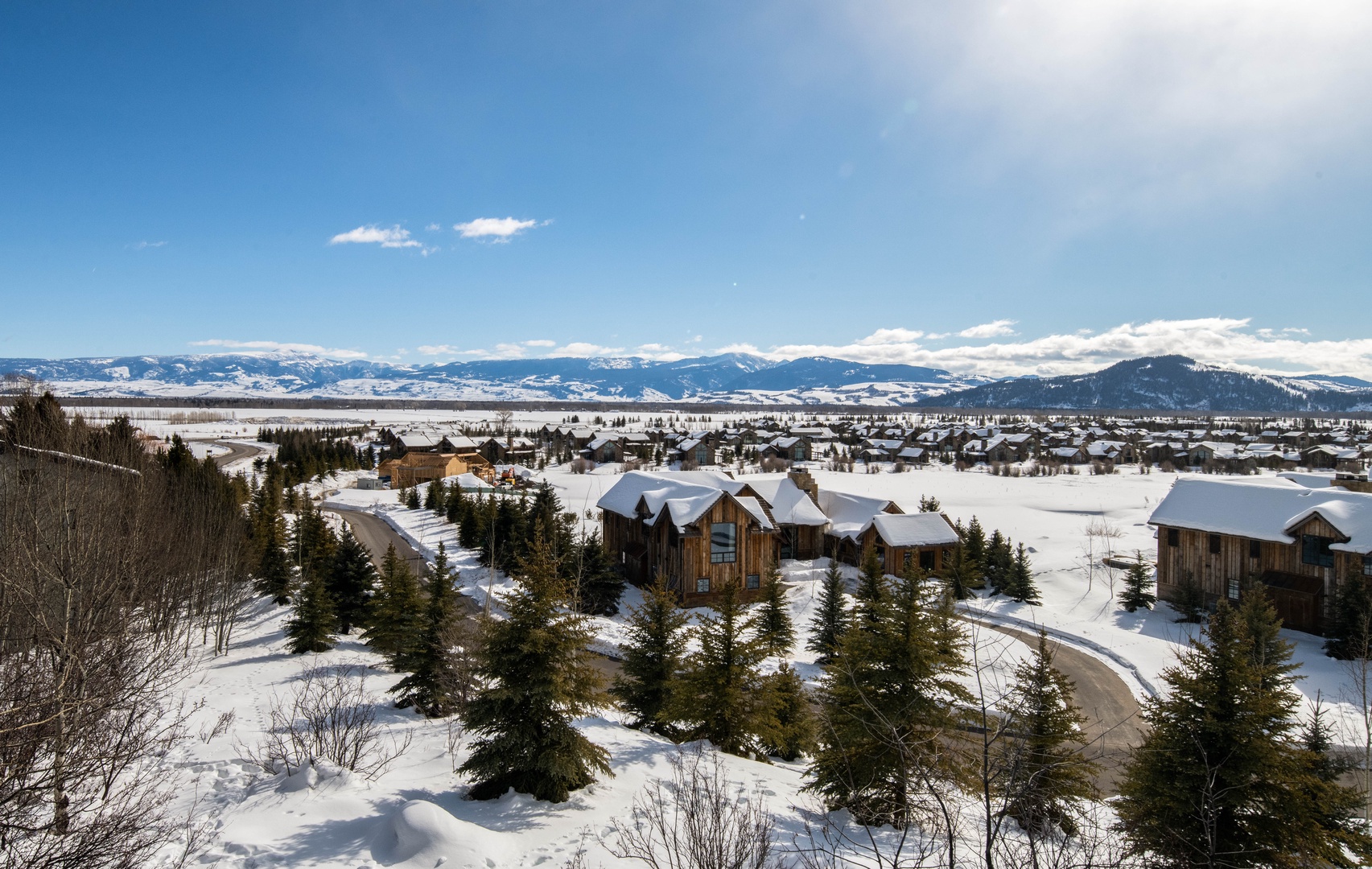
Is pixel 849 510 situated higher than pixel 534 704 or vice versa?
pixel 534 704

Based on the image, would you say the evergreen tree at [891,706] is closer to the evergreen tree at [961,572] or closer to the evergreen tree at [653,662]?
the evergreen tree at [653,662]

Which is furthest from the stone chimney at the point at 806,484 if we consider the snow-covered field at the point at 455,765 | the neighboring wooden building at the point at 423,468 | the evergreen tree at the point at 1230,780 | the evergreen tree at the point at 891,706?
the neighboring wooden building at the point at 423,468

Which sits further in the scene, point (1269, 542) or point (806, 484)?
point (806, 484)

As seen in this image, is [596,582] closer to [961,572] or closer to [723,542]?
[723,542]

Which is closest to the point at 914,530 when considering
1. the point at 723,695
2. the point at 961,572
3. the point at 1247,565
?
the point at 961,572

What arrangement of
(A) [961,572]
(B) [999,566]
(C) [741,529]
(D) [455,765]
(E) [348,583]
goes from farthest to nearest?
1. (B) [999,566]
2. (C) [741,529]
3. (A) [961,572]
4. (E) [348,583]
5. (D) [455,765]

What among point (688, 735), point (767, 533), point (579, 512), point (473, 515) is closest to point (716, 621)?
point (688, 735)

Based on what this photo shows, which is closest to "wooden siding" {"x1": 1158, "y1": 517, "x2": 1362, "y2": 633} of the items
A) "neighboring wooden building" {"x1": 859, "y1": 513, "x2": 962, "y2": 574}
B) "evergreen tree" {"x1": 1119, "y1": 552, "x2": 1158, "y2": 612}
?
"evergreen tree" {"x1": 1119, "y1": 552, "x2": 1158, "y2": 612}
